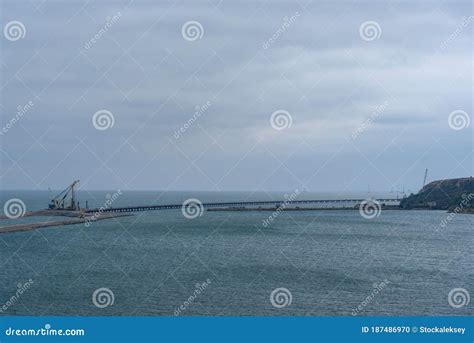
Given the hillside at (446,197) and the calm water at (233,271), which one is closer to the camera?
the calm water at (233,271)

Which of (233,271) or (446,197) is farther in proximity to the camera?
(446,197)

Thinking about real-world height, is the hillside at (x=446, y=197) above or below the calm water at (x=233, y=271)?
above

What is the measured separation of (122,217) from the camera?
55000 mm

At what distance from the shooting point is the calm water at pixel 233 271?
16.8 meters

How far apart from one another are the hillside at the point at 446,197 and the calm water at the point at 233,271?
32592 mm

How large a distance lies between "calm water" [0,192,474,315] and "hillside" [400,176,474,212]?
32592 mm

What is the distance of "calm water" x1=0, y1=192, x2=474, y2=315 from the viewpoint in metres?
16.8

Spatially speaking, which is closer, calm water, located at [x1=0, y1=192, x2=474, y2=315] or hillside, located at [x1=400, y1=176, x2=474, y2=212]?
calm water, located at [x1=0, y1=192, x2=474, y2=315]

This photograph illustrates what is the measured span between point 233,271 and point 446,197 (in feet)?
210

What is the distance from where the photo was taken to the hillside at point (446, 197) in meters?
69.2

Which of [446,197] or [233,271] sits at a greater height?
[446,197]

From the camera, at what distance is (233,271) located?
22469mm

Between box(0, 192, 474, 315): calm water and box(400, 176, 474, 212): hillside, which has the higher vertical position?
box(400, 176, 474, 212): hillside

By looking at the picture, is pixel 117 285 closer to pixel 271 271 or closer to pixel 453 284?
pixel 271 271
